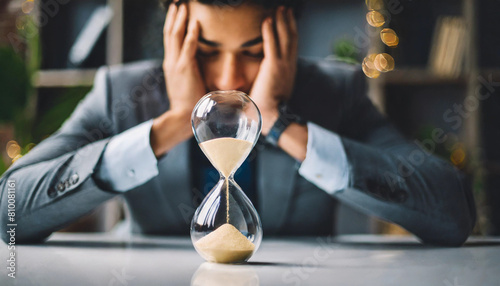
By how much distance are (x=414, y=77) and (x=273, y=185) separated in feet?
2.89

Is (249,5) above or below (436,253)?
above

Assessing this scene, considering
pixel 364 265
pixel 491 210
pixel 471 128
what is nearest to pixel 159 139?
pixel 364 265

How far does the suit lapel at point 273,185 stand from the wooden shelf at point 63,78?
0.89 metres

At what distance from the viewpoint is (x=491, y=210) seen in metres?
2.03

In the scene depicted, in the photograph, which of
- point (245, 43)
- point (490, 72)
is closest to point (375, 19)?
point (490, 72)

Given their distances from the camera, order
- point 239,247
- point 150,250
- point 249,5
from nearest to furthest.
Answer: point 239,247 → point 150,250 → point 249,5

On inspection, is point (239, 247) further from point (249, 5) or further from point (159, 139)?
point (249, 5)

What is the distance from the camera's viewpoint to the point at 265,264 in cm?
88

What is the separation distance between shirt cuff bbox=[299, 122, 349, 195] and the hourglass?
1.39 feet

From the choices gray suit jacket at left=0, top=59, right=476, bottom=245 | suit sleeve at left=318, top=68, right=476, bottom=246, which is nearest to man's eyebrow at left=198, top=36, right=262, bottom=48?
gray suit jacket at left=0, top=59, right=476, bottom=245

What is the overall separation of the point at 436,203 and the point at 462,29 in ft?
3.39

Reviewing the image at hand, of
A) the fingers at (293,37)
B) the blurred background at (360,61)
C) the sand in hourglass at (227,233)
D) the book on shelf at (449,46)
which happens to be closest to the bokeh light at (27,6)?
the blurred background at (360,61)

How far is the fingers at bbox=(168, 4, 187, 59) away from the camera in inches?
54.7

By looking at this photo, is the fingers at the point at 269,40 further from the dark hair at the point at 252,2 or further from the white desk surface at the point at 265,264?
the white desk surface at the point at 265,264
